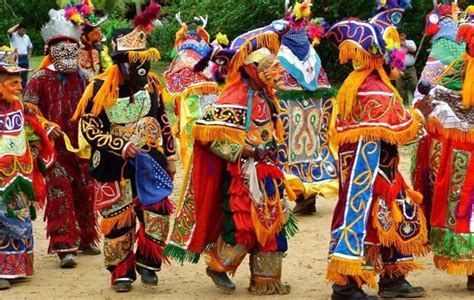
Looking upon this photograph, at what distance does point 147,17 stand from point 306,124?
11.2ft

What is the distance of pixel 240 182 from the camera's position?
27.9 feet

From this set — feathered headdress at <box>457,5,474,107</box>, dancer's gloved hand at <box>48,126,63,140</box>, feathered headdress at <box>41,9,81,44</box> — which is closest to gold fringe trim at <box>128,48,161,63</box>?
dancer's gloved hand at <box>48,126,63,140</box>

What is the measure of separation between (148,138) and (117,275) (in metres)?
1.14

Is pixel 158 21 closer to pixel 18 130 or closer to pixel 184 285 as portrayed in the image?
pixel 18 130

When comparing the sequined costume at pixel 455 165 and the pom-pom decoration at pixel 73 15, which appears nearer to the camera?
the sequined costume at pixel 455 165

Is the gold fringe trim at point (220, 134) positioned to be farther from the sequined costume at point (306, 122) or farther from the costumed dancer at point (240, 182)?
the sequined costume at point (306, 122)

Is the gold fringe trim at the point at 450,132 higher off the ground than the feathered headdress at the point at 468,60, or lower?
lower

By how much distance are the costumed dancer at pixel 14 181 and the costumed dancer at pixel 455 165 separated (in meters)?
3.34

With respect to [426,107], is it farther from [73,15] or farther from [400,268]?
[73,15]

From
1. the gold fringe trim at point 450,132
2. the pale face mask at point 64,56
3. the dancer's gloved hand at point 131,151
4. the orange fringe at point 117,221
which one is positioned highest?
the pale face mask at point 64,56

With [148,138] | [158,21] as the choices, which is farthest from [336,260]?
[158,21]

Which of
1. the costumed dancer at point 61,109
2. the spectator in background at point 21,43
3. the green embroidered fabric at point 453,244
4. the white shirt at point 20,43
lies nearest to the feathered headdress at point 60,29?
the costumed dancer at point 61,109

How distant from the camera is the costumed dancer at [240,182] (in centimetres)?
846

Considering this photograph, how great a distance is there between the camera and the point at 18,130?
364 inches
